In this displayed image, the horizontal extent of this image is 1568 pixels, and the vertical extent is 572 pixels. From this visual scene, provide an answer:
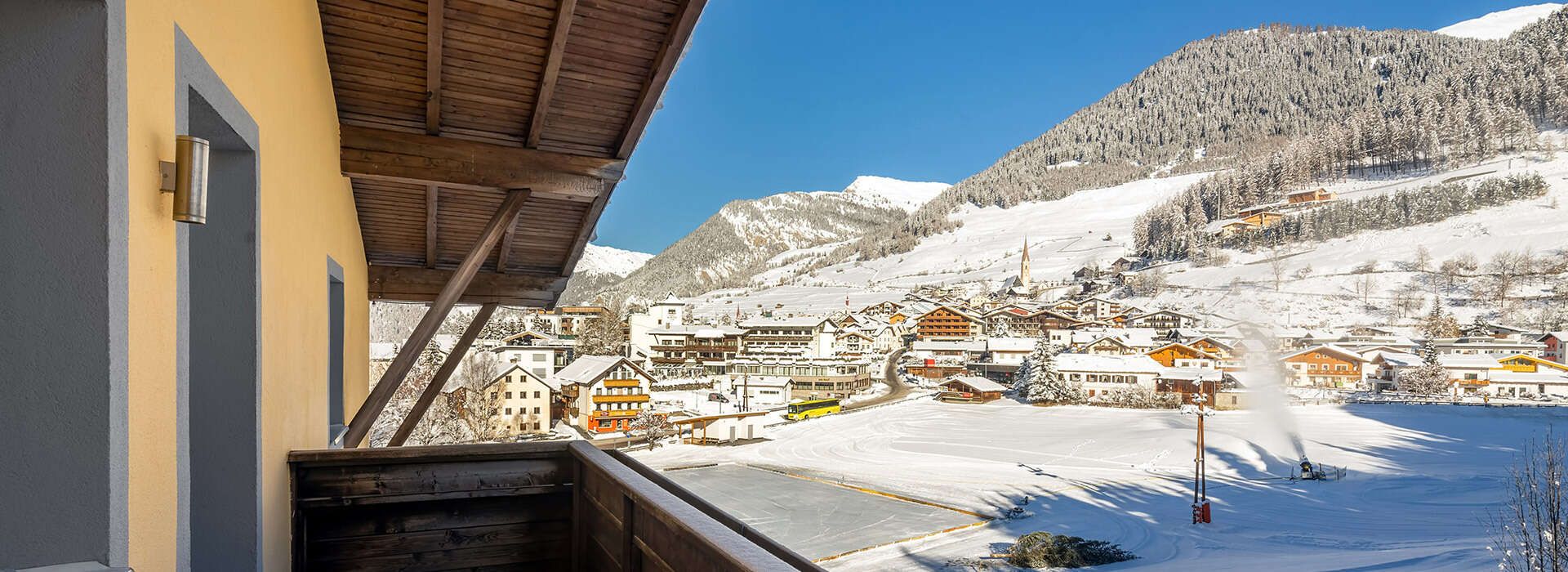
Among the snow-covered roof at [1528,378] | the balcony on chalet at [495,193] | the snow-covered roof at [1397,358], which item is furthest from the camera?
the snow-covered roof at [1397,358]

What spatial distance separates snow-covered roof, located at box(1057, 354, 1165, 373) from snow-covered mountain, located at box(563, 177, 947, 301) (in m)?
48.8

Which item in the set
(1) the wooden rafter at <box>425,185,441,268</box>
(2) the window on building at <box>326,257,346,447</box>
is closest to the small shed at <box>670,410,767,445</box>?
(1) the wooden rafter at <box>425,185,441,268</box>

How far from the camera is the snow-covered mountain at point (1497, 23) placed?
133750 millimetres

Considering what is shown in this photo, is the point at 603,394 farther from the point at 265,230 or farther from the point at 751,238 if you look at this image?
the point at 751,238

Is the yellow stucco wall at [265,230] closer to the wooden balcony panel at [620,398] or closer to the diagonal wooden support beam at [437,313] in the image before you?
the diagonal wooden support beam at [437,313]

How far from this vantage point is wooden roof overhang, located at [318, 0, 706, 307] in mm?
3307

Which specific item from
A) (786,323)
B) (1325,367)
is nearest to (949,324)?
(786,323)

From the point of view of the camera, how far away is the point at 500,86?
12.2ft

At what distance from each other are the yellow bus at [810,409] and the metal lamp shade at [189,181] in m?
29.6

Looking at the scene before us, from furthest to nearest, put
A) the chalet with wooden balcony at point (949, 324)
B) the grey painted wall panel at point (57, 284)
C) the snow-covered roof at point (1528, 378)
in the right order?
the chalet with wooden balcony at point (949, 324) < the snow-covered roof at point (1528, 378) < the grey painted wall panel at point (57, 284)

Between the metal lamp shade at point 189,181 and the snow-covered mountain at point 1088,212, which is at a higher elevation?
the snow-covered mountain at point 1088,212

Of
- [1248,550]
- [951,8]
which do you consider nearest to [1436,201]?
[1248,550]

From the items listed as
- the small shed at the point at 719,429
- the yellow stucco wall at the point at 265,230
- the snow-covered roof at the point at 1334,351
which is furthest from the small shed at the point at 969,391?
the yellow stucco wall at the point at 265,230

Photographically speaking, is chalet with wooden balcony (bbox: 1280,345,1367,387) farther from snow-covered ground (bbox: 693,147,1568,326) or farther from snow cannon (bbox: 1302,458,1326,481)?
snow cannon (bbox: 1302,458,1326,481)
